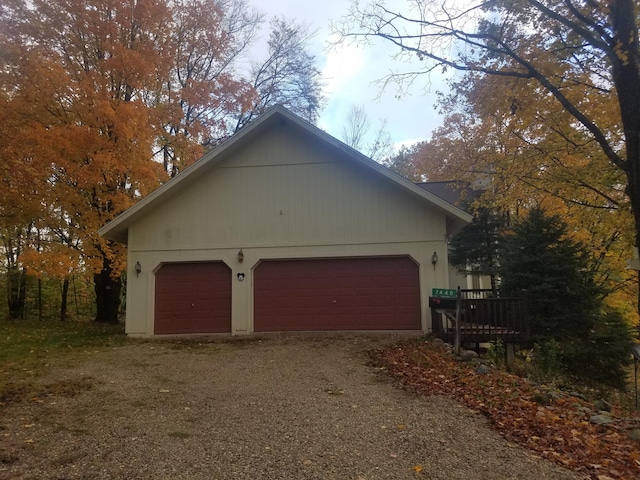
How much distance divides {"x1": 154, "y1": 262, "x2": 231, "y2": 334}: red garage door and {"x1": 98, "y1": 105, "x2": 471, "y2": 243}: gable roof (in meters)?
1.81

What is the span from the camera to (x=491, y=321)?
35.3ft

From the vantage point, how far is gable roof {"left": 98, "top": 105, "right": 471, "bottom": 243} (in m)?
12.2

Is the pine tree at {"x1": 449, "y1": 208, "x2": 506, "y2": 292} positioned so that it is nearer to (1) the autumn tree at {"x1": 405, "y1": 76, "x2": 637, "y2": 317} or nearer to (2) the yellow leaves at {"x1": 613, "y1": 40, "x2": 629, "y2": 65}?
(1) the autumn tree at {"x1": 405, "y1": 76, "x2": 637, "y2": 317}

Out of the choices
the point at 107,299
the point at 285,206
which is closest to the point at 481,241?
the point at 285,206

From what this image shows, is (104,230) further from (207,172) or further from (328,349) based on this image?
(328,349)

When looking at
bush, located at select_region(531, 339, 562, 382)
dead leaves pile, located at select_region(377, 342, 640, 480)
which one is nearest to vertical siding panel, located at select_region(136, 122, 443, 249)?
bush, located at select_region(531, 339, 562, 382)

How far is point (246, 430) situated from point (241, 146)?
982 cm

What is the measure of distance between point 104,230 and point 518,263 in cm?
1158

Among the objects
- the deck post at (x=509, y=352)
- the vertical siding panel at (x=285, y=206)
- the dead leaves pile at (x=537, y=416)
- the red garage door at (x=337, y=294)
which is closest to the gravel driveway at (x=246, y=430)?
the dead leaves pile at (x=537, y=416)

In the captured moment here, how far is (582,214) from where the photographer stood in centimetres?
1361

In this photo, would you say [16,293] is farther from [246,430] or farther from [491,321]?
[246,430]

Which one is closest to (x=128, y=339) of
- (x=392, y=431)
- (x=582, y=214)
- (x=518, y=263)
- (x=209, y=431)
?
(x=209, y=431)

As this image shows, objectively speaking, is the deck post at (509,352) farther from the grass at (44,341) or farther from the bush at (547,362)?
the grass at (44,341)

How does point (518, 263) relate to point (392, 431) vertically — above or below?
above
